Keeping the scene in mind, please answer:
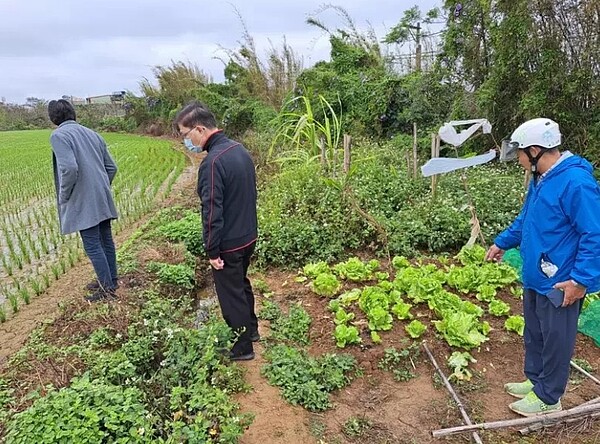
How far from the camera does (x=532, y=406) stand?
2.46 meters

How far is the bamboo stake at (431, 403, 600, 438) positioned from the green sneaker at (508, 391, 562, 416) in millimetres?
42

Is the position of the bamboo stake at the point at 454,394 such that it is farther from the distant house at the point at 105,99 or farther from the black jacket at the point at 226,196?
the distant house at the point at 105,99

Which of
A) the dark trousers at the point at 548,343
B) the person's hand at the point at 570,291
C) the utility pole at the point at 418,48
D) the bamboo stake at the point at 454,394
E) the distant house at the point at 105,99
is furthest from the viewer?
the distant house at the point at 105,99

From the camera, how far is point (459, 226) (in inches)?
181

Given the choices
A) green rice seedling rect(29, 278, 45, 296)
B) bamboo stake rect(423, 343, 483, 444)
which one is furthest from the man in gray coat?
bamboo stake rect(423, 343, 483, 444)

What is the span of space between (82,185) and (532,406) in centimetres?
353

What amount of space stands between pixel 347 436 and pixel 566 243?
152cm

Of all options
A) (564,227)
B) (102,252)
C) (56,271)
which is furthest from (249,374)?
(56,271)

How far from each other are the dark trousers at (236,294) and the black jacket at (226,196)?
3.3 inches

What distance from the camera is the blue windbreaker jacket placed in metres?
1.98

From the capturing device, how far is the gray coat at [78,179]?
3.37m

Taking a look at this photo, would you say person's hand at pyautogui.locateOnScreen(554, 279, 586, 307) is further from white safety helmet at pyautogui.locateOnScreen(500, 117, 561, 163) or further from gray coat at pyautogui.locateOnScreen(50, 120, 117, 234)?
gray coat at pyautogui.locateOnScreen(50, 120, 117, 234)

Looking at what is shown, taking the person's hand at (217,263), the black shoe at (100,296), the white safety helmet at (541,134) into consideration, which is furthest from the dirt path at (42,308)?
the white safety helmet at (541,134)

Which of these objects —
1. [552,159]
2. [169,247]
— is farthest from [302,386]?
[169,247]
